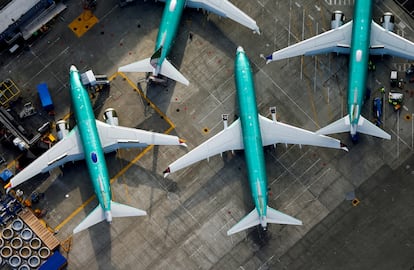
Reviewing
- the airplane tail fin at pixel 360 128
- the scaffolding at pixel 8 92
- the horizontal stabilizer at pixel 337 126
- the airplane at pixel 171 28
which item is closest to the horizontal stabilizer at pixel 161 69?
the airplane at pixel 171 28

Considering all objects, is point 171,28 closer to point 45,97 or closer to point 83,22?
point 83,22

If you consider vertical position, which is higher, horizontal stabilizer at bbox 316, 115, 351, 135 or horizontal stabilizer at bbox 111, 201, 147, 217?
horizontal stabilizer at bbox 111, 201, 147, 217

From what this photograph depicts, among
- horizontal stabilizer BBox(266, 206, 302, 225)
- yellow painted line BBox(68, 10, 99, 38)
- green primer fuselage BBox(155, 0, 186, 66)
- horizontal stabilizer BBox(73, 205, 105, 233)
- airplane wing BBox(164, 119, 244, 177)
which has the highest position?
yellow painted line BBox(68, 10, 99, 38)

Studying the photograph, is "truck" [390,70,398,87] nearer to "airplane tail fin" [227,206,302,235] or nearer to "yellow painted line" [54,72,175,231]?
"airplane tail fin" [227,206,302,235]

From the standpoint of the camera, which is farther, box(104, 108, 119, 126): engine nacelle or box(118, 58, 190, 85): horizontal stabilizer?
box(104, 108, 119, 126): engine nacelle

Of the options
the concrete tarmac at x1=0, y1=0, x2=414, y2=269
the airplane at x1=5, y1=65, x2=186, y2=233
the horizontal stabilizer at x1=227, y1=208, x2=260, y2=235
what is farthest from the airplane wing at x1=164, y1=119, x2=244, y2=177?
the horizontal stabilizer at x1=227, y1=208, x2=260, y2=235

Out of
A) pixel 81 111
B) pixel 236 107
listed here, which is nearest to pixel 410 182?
pixel 236 107

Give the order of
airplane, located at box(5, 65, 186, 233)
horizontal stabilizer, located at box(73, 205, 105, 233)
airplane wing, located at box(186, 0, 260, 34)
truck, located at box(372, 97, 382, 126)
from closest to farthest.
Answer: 1. horizontal stabilizer, located at box(73, 205, 105, 233)
2. airplane, located at box(5, 65, 186, 233)
3. airplane wing, located at box(186, 0, 260, 34)
4. truck, located at box(372, 97, 382, 126)

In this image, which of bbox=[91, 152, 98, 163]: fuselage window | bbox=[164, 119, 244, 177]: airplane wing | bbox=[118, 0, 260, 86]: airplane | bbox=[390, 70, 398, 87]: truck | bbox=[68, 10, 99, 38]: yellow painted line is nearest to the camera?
bbox=[91, 152, 98, 163]: fuselage window

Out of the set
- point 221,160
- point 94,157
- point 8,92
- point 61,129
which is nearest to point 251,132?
point 221,160
